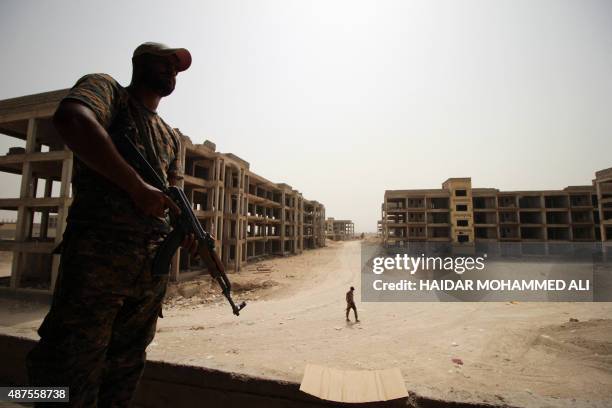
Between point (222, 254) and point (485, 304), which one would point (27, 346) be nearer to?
point (485, 304)

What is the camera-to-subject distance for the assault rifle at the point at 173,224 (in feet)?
4.84

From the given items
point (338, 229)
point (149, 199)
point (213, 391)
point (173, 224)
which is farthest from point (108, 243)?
point (338, 229)

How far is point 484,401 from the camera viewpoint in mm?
1869

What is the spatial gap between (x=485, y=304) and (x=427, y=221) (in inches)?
797

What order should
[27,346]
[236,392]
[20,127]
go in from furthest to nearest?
[20,127], [27,346], [236,392]

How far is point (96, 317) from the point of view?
127 cm

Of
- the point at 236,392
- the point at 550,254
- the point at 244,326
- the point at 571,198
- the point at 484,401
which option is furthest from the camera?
the point at 571,198

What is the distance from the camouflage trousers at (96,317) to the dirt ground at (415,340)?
2.92 feet

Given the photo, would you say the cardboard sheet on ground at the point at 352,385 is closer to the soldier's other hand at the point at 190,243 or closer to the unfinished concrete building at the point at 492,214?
the soldier's other hand at the point at 190,243

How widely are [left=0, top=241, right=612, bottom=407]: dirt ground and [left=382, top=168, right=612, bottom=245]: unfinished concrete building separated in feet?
63.6

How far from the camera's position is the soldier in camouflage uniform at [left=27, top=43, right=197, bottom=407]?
46.1 inches

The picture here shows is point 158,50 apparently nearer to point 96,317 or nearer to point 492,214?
point 96,317

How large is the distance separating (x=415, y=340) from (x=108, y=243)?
354 inches

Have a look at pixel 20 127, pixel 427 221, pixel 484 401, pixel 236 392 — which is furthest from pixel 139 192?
pixel 427 221
